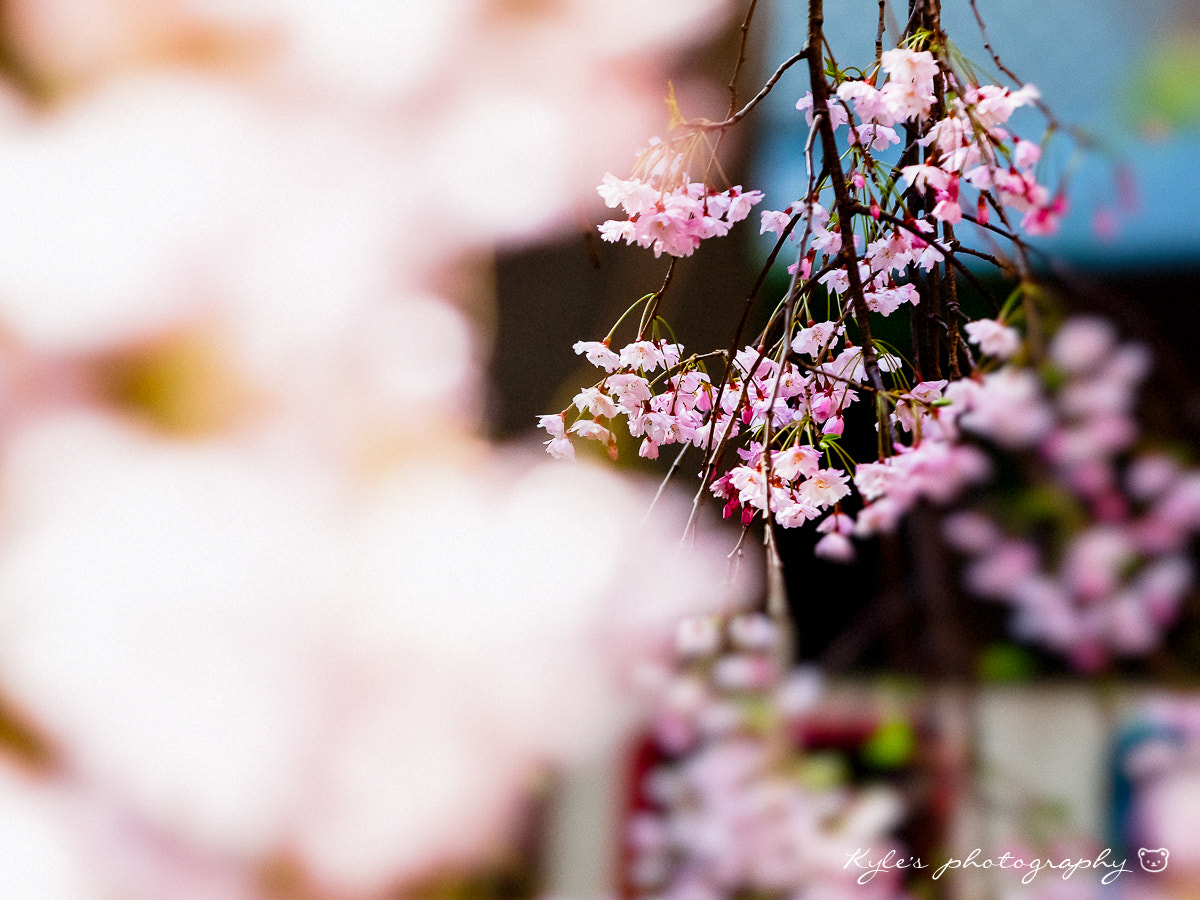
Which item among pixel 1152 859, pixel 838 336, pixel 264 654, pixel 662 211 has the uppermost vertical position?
pixel 662 211

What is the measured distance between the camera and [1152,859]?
51 cm

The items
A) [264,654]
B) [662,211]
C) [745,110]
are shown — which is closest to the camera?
[264,654]

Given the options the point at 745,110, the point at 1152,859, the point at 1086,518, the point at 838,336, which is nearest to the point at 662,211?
the point at 745,110

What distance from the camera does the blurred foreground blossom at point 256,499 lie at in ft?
1.52

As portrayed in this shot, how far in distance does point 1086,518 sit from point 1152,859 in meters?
0.20

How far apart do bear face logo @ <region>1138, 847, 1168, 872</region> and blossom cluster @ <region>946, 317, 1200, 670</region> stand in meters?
0.11

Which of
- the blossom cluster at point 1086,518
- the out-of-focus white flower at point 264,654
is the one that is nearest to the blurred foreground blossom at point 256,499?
the out-of-focus white flower at point 264,654

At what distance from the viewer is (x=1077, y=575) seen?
1.72 ft

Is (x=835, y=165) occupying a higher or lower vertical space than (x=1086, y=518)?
higher

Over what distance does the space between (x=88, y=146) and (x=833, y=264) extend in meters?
0.69

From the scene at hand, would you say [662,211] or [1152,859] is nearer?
[1152,859]

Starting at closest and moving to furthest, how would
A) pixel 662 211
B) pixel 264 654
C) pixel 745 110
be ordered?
pixel 264 654
pixel 745 110
pixel 662 211

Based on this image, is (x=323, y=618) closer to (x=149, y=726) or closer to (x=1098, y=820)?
(x=149, y=726)

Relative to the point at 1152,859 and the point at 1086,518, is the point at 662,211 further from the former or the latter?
the point at 1152,859
